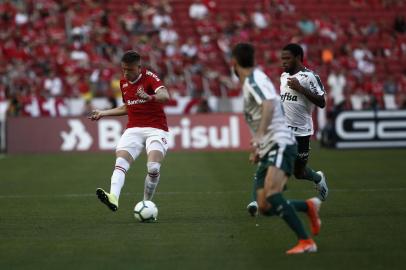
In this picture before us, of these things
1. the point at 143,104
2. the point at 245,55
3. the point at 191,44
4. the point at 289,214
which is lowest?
the point at 289,214

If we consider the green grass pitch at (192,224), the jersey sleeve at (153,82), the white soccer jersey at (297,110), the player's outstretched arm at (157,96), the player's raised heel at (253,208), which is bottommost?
the green grass pitch at (192,224)

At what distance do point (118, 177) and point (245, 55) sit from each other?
3.46 metres

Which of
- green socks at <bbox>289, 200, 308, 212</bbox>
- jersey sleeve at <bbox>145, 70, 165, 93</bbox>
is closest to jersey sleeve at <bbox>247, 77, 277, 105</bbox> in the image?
green socks at <bbox>289, 200, 308, 212</bbox>

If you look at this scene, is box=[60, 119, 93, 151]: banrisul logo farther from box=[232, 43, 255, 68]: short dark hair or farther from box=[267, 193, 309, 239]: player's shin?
box=[267, 193, 309, 239]: player's shin

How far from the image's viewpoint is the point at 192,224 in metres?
11.4

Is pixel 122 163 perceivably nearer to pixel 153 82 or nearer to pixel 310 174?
pixel 153 82

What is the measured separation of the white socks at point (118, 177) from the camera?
1170 cm

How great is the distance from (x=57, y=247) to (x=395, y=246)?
139 inches

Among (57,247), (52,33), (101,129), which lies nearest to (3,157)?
(101,129)

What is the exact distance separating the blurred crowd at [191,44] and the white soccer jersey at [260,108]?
20251 mm

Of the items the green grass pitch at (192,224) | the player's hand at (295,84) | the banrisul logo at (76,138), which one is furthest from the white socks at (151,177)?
the banrisul logo at (76,138)

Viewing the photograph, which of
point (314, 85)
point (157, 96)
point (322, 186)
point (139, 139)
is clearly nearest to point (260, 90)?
point (157, 96)

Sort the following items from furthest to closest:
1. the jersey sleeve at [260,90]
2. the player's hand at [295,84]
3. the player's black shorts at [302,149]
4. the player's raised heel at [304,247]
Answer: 1. the player's black shorts at [302,149]
2. the player's hand at [295,84]
3. the jersey sleeve at [260,90]
4. the player's raised heel at [304,247]

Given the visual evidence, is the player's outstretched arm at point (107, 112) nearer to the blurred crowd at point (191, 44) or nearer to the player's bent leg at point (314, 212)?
the player's bent leg at point (314, 212)
